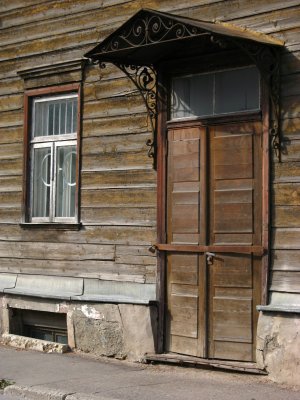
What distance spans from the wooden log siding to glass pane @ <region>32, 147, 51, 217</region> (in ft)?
0.77

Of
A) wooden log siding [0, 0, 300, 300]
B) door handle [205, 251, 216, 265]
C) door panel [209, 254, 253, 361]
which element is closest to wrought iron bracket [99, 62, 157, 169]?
wooden log siding [0, 0, 300, 300]

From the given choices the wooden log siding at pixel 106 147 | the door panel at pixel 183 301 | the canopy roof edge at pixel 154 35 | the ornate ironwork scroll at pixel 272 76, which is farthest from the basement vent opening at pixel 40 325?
the ornate ironwork scroll at pixel 272 76

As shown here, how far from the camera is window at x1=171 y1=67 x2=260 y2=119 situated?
7.57m

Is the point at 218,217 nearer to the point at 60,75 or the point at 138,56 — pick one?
the point at 138,56

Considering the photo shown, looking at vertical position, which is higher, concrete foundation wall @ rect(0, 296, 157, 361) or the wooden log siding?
the wooden log siding

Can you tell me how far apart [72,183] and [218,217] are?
238 centimetres

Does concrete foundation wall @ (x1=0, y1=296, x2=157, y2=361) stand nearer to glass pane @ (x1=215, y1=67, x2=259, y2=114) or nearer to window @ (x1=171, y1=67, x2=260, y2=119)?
window @ (x1=171, y1=67, x2=260, y2=119)

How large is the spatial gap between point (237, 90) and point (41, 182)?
324 cm

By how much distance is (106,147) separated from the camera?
8758 millimetres

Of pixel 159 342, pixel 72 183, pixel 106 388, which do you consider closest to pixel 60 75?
pixel 72 183

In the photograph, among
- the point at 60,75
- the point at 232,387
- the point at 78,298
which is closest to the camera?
the point at 232,387

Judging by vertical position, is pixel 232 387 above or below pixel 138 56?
below

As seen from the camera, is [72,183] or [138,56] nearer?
[138,56]

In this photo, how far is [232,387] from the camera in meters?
6.74
